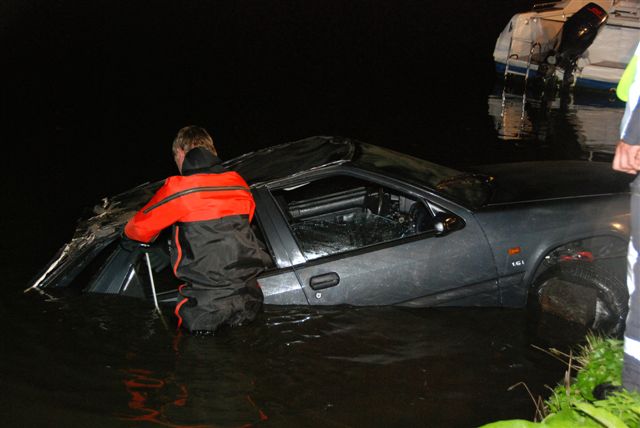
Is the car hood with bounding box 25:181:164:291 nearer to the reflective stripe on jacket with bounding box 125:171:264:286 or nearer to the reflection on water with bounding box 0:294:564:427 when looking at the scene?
the reflection on water with bounding box 0:294:564:427

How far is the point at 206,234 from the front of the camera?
4820 millimetres

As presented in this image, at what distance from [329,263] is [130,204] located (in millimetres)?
1826

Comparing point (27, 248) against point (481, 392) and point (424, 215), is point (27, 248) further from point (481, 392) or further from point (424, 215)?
point (481, 392)

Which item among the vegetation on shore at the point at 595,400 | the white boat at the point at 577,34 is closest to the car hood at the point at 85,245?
the vegetation on shore at the point at 595,400

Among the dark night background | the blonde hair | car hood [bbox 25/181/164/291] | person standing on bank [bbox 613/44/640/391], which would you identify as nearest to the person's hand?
person standing on bank [bbox 613/44/640/391]

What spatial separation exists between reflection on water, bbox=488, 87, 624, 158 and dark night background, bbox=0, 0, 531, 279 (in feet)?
1.75

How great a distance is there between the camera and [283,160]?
5816 mm

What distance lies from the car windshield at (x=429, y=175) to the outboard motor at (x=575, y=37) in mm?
11227

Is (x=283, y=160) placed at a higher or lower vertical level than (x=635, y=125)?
lower

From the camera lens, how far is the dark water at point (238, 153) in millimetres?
4578

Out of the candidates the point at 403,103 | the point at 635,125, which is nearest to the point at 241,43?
the point at 403,103

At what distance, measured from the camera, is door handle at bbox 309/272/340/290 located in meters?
5.07

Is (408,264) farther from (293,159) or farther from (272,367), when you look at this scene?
(293,159)

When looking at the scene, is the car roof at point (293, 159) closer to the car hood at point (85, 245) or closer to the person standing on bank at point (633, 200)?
the car hood at point (85, 245)
